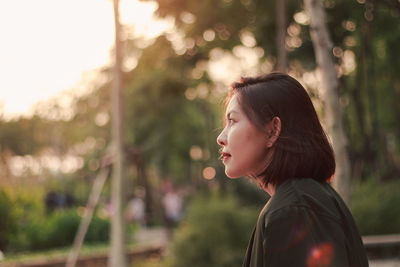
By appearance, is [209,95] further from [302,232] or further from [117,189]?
[302,232]

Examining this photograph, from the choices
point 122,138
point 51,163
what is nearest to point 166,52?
point 122,138

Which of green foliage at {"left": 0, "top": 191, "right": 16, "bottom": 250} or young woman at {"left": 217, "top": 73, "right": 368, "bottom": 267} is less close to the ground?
young woman at {"left": 217, "top": 73, "right": 368, "bottom": 267}

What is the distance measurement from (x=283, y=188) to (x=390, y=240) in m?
9.17

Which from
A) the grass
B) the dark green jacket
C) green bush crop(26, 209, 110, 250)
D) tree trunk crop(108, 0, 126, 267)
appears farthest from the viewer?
green bush crop(26, 209, 110, 250)

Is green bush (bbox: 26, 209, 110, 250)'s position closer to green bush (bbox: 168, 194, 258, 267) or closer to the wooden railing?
the wooden railing

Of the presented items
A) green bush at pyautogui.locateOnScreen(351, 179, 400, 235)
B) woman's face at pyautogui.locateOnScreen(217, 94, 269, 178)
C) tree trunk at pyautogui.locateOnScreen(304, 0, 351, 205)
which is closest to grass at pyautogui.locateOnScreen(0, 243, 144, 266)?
green bush at pyautogui.locateOnScreen(351, 179, 400, 235)

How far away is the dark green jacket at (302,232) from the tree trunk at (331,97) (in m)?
4.27

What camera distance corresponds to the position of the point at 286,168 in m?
1.64

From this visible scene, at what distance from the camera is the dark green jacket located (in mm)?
1414

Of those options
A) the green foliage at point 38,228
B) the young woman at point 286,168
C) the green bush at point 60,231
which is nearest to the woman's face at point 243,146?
the young woman at point 286,168

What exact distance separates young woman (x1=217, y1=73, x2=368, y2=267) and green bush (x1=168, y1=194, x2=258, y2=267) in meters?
7.46

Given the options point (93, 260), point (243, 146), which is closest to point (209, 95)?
point (93, 260)

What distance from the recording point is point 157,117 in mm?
14977

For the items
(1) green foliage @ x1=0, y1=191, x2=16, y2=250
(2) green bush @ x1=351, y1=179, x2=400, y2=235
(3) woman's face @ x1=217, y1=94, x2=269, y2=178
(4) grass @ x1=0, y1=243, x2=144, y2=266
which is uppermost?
(3) woman's face @ x1=217, y1=94, x2=269, y2=178
